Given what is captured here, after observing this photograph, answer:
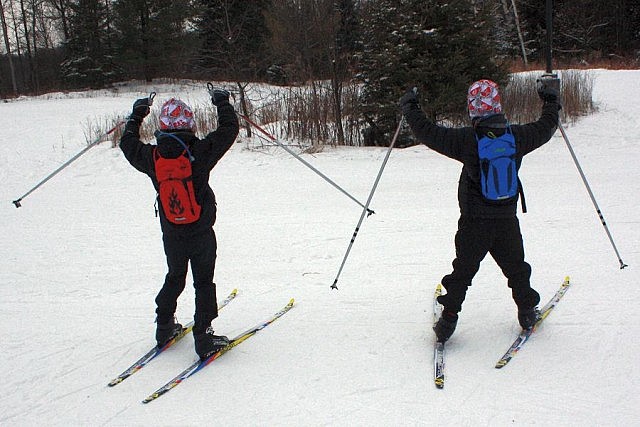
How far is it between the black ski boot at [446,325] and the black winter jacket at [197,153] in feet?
6.14

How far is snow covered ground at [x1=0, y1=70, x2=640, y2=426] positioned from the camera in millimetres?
3045

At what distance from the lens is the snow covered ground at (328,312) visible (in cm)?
304

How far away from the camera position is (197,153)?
3.43 meters

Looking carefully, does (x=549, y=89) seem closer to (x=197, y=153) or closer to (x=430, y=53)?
(x=197, y=153)

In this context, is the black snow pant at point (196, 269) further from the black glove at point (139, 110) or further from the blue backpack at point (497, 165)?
the blue backpack at point (497, 165)

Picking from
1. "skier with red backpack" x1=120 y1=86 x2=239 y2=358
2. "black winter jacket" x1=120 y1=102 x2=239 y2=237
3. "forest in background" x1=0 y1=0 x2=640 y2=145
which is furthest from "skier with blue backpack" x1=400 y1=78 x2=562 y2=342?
"forest in background" x1=0 y1=0 x2=640 y2=145

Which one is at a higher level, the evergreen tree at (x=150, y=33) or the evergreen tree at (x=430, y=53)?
the evergreen tree at (x=150, y=33)

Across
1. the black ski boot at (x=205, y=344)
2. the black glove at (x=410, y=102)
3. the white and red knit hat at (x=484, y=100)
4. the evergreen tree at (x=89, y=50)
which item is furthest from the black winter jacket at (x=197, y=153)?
the evergreen tree at (x=89, y=50)

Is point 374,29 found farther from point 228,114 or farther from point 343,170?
point 228,114

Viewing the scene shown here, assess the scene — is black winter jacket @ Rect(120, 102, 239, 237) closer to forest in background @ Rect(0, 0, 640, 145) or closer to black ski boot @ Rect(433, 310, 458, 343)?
black ski boot @ Rect(433, 310, 458, 343)

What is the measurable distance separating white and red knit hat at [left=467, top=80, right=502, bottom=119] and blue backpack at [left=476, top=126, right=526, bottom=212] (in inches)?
6.9

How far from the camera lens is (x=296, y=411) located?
3.01 meters

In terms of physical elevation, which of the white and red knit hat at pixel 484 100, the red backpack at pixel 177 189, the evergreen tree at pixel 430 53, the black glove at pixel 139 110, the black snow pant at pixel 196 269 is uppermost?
the evergreen tree at pixel 430 53

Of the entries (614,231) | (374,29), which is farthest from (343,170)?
(614,231)
